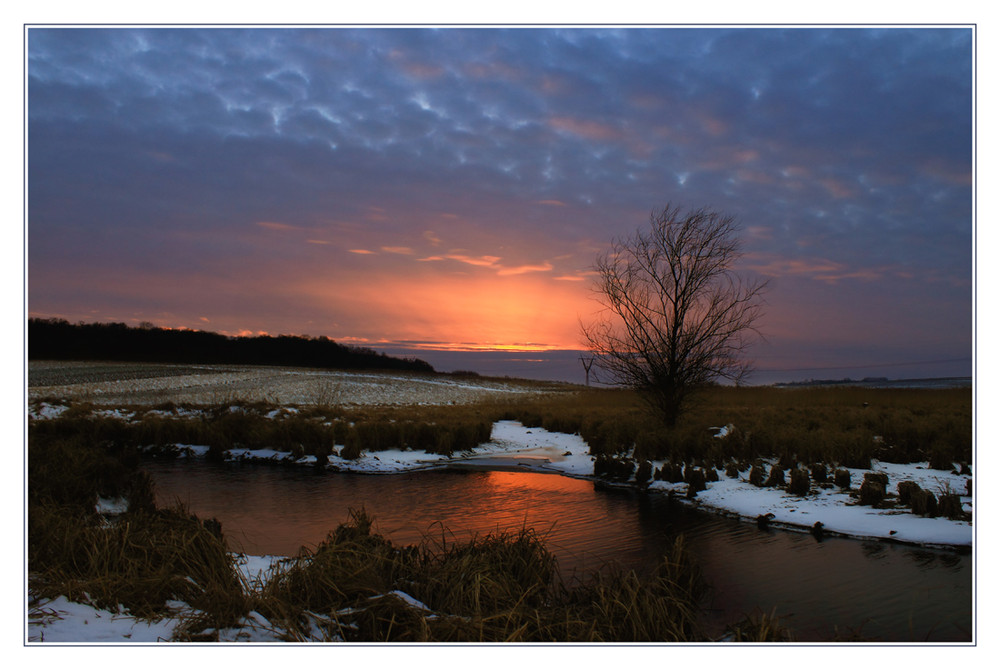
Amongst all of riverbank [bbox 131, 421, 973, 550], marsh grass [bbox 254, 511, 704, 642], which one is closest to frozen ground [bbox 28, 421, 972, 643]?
riverbank [bbox 131, 421, 973, 550]

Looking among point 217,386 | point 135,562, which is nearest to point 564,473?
point 135,562

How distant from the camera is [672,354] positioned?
1800cm

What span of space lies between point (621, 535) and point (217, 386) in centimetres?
3841

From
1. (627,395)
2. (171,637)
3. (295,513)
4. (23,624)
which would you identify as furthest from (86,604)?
(627,395)

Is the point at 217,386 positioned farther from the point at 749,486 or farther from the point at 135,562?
the point at 135,562

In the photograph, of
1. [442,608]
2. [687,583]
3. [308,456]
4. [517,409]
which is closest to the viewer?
[442,608]

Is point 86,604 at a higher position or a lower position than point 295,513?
higher

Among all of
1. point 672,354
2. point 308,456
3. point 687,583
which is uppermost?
point 672,354

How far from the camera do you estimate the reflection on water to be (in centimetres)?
618

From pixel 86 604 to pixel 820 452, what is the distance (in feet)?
50.8

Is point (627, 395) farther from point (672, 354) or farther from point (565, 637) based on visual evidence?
point (565, 637)

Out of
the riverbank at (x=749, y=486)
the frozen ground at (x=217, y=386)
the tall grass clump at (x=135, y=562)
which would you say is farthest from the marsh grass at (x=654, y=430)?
the tall grass clump at (x=135, y=562)

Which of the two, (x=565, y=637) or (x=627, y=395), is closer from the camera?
(x=565, y=637)

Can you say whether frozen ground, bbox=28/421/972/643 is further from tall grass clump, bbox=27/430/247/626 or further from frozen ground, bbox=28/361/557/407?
frozen ground, bbox=28/361/557/407
